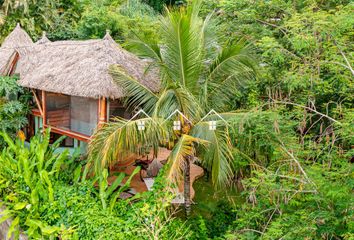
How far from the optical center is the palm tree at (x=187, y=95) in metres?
7.07

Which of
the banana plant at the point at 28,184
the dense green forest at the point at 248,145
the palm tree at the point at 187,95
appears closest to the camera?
the dense green forest at the point at 248,145

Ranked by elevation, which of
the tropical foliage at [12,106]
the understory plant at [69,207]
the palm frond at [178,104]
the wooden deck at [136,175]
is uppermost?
the palm frond at [178,104]

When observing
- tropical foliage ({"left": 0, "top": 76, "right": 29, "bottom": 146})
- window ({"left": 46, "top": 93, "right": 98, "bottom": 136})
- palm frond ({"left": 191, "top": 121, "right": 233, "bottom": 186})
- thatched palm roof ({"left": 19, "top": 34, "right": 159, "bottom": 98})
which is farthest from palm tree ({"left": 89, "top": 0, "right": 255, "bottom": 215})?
tropical foliage ({"left": 0, "top": 76, "right": 29, "bottom": 146})

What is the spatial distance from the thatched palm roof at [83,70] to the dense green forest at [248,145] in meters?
0.71

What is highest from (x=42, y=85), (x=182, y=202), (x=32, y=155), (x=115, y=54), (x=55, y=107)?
(x=115, y=54)

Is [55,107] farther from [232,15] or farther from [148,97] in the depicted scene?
[232,15]

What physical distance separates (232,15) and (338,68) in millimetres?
3524

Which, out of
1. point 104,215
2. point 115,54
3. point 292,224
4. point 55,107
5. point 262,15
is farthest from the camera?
point 55,107

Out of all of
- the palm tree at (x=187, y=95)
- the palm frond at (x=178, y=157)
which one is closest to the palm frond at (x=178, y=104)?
the palm tree at (x=187, y=95)

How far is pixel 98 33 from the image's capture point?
17.0m

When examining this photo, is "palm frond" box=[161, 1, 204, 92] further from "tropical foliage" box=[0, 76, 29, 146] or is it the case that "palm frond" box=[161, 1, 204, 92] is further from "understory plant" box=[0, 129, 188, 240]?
"tropical foliage" box=[0, 76, 29, 146]

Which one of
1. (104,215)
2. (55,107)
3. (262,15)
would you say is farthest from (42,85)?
(262,15)

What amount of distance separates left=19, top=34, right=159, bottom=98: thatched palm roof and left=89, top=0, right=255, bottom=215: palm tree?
4.22 ft

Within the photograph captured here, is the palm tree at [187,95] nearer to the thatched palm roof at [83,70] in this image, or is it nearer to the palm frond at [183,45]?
the palm frond at [183,45]
